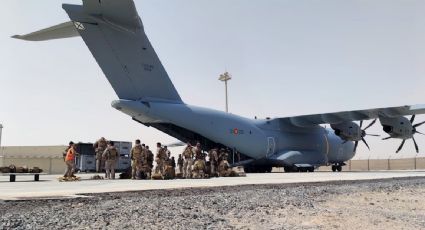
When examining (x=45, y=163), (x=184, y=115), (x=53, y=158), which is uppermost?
(x=184, y=115)

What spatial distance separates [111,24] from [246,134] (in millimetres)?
10638

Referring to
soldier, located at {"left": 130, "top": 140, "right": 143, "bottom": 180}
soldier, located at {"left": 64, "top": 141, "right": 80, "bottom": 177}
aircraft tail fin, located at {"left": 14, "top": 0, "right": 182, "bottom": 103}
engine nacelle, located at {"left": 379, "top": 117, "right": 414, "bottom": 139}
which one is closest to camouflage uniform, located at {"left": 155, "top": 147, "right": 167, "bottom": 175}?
soldier, located at {"left": 130, "top": 140, "right": 143, "bottom": 180}

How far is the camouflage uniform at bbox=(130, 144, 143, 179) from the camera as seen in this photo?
55.6 feet

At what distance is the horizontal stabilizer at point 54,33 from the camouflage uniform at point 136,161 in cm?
666

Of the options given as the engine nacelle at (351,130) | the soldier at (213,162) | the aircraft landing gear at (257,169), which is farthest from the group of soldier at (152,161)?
the engine nacelle at (351,130)

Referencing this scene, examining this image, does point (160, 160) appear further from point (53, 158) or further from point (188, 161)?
point (53, 158)

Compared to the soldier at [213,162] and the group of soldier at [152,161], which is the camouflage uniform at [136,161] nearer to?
the group of soldier at [152,161]

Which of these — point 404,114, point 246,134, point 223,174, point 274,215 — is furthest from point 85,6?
point 404,114

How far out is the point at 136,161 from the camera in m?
17.0

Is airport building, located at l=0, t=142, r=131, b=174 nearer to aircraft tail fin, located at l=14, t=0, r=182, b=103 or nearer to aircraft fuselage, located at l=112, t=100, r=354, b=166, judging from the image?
aircraft fuselage, located at l=112, t=100, r=354, b=166

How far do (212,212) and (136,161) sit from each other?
10415mm

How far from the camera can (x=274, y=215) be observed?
23.0 feet

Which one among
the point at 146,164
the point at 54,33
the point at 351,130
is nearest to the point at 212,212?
the point at 146,164

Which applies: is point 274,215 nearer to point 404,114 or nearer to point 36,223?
point 36,223
